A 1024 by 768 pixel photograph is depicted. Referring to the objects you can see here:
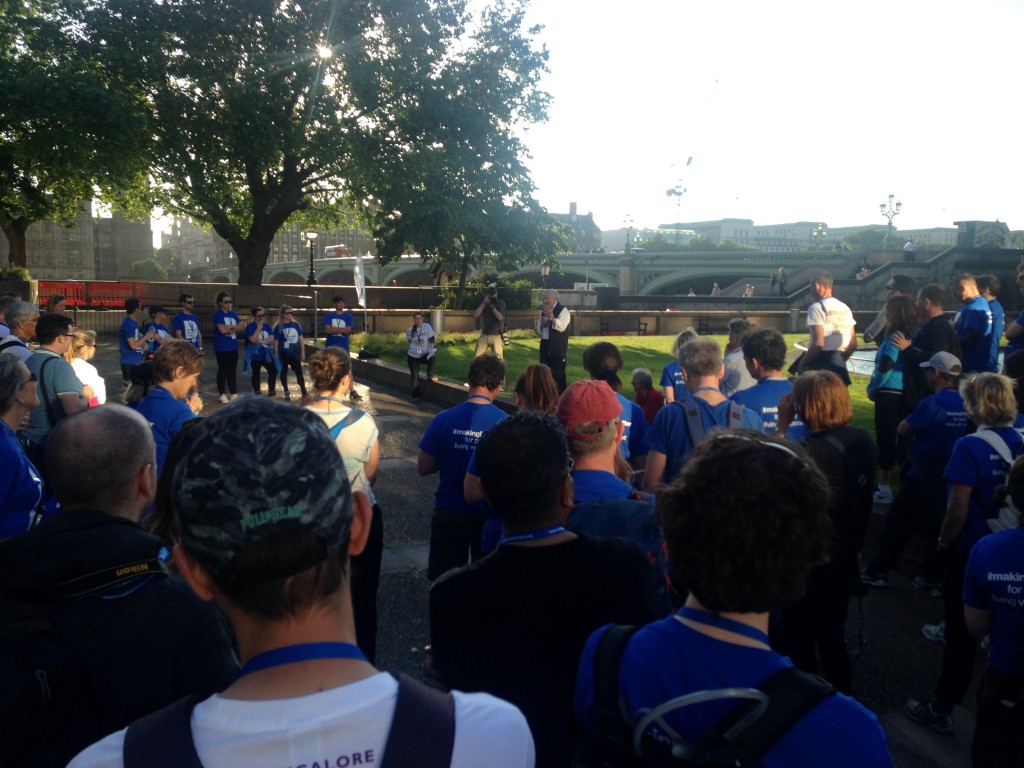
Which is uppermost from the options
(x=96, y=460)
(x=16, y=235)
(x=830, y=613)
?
(x=16, y=235)

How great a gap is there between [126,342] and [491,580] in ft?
36.7

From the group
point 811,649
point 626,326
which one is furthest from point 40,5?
point 811,649

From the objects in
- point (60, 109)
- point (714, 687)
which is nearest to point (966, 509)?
point (714, 687)

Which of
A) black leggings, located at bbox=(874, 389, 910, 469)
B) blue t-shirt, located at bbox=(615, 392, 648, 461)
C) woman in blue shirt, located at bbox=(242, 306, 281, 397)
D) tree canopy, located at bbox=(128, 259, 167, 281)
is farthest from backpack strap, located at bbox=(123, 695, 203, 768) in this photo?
tree canopy, located at bbox=(128, 259, 167, 281)

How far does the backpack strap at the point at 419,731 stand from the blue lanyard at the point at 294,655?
0.11 meters

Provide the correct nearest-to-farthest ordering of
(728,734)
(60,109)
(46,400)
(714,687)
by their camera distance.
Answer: (728,734) < (714,687) < (46,400) < (60,109)

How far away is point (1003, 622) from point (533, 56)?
101 feet

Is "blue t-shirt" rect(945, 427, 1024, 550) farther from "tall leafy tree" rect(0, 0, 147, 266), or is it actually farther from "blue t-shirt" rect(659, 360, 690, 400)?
"tall leafy tree" rect(0, 0, 147, 266)

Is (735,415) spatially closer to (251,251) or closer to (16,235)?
(251,251)

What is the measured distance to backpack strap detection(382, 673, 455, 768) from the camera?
4.01 feet

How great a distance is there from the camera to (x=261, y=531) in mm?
1313

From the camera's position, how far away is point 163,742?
1.22 metres

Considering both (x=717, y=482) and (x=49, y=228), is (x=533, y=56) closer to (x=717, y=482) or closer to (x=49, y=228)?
(x=717, y=482)

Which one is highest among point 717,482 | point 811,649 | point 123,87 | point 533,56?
point 533,56
